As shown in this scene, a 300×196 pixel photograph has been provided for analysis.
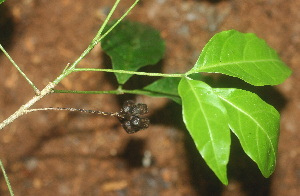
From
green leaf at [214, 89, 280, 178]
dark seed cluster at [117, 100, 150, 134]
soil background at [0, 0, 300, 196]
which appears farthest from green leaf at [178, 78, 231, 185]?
soil background at [0, 0, 300, 196]

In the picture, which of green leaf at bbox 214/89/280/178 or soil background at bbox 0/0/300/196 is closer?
green leaf at bbox 214/89/280/178

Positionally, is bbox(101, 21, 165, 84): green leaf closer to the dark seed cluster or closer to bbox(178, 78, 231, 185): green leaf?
the dark seed cluster

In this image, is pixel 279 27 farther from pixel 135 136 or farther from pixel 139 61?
pixel 135 136

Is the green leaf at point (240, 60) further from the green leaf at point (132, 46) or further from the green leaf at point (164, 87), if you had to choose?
the green leaf at point (132, 46)

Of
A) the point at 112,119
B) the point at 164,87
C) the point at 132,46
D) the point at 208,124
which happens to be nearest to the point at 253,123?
the point at 208,124

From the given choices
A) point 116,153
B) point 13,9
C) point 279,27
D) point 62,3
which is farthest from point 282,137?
point 13,9
